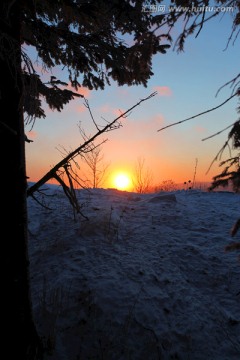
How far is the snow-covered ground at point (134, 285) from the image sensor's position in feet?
12.0

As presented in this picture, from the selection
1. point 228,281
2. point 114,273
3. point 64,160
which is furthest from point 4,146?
point 228,281

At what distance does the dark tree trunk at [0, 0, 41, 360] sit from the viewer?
3.14 metres

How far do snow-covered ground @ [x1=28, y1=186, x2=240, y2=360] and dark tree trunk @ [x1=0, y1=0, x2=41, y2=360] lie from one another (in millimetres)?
523

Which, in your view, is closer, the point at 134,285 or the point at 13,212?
the point at 13,212

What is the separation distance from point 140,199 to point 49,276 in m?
5.16

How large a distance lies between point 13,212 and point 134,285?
238 cm

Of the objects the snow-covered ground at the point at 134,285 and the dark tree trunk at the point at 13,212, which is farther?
the snow-covered ground at the point at 134,285

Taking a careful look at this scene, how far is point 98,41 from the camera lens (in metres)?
4.60

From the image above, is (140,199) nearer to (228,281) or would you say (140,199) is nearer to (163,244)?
(163,244)

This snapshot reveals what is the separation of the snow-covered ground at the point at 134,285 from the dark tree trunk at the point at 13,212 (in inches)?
20.6

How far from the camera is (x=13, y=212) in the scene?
3178 millimetres

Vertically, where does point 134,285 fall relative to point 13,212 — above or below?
below

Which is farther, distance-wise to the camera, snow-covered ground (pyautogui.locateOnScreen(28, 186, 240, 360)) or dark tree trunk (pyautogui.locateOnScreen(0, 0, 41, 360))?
snow-covered ground (pyautogui.locateOnScreen(28, 186, 240, 360))

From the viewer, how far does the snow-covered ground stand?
3.67m
